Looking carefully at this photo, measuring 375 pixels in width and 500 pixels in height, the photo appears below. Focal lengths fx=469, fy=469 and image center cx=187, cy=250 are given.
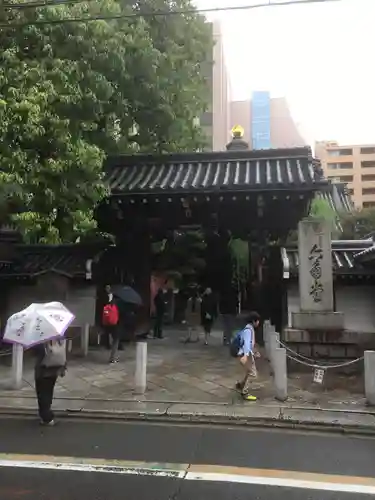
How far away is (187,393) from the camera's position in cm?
882

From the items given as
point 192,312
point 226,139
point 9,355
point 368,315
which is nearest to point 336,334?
point 368,315

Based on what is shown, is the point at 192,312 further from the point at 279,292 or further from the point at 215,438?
the point at 215,438

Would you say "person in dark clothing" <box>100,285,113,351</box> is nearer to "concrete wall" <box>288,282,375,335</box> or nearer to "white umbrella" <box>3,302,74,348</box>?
"white umbrella" <box>3,302,74,348</box>

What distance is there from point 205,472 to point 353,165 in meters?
78.7

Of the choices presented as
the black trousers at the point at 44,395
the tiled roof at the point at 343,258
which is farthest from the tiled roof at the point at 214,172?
the black trousers at the point at 44,395

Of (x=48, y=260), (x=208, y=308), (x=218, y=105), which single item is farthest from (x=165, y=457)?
(x=218, y=105)

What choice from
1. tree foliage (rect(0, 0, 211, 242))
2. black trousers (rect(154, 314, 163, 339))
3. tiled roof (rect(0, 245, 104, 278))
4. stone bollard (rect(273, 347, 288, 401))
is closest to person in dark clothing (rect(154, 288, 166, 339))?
black trousers (rect(154, 314, 163, 339))

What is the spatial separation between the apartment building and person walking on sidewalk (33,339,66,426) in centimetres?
7312

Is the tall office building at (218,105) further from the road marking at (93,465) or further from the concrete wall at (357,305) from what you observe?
the road marking at (93,465)

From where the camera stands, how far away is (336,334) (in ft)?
35.1

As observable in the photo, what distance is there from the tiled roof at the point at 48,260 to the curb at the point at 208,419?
20.3 ft

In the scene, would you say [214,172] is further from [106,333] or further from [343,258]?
[106,333]

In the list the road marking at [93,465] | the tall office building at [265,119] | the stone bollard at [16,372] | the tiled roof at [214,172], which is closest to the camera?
the road marking at [93,465]

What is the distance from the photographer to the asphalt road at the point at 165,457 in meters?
4.73
